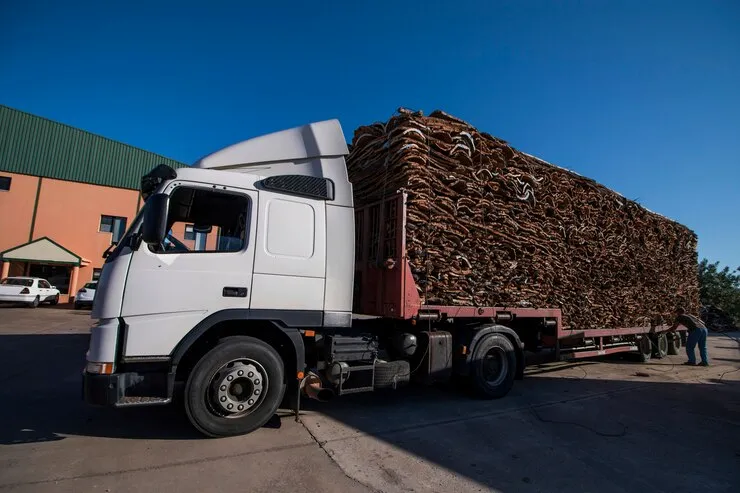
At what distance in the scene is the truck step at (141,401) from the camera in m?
3.67

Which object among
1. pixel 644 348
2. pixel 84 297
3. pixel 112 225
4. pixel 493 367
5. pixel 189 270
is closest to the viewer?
pixel 189 270

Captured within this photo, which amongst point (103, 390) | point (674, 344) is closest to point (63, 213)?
point (103, 390)

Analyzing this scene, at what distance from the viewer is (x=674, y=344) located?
1178 cm

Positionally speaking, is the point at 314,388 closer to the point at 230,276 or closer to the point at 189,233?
the point at 230,276

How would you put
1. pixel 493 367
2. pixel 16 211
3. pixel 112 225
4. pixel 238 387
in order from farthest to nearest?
1. pixel 112 225
2. pixel 16 211
3. pixel 493 367
4. pixel 238 387

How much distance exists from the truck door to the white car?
22.6 meters

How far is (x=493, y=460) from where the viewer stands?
153 inches

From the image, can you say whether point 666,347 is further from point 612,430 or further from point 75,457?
point 75,457

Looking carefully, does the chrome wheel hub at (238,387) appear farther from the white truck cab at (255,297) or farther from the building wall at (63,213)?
the building wall at (63,213)

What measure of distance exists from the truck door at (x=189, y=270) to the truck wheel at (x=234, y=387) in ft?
1.33

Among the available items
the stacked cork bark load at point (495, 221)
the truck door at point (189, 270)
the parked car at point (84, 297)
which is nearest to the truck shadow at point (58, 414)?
the truck door at point (189, 270)

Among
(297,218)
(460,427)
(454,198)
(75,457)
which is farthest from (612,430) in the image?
(75,457)

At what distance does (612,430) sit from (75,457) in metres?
5.87

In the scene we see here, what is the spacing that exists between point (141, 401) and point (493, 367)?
4.91 m
